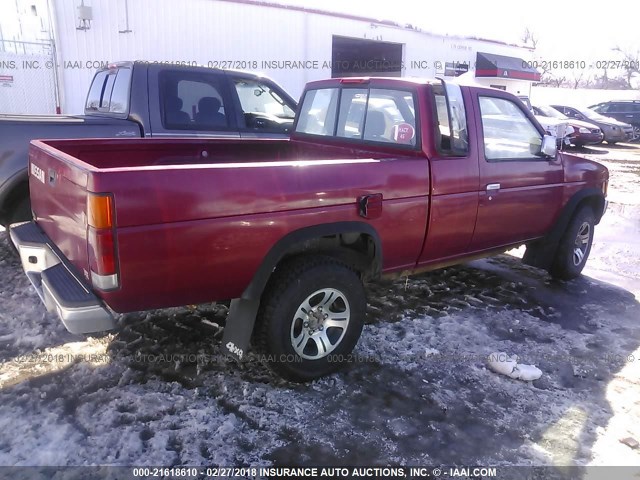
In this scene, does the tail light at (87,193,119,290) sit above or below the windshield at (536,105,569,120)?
below

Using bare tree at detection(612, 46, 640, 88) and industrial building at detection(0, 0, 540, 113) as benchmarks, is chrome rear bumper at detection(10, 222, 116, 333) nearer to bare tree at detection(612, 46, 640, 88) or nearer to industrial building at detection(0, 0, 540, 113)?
industrial building at detection(0, 0, 540, 113)

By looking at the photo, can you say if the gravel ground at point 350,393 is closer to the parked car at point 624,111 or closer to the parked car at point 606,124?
the parked car at point 606,124

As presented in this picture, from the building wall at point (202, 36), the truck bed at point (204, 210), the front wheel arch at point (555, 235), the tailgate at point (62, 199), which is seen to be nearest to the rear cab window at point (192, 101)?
the truck bed at point (204, 210)

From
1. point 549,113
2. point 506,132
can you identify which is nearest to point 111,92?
point 506,132

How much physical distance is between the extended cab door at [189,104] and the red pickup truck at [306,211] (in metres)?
1.25

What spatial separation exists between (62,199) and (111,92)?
3.35 metres

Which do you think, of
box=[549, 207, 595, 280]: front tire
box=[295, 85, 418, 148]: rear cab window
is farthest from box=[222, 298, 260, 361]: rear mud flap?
box=[549, 207, 595, 280]: front tire

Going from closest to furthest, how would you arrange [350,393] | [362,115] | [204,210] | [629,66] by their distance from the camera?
1. [204,210]
2. [350,393]
3. [362,115]
4. [629,66]

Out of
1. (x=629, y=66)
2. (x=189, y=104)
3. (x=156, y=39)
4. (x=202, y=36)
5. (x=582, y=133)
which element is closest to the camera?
(x=189, y=104)

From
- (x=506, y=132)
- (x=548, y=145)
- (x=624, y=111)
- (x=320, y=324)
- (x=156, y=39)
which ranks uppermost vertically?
(x=156, y=39)

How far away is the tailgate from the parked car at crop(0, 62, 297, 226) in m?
1.29

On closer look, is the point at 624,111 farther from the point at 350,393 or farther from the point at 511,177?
the point at 350,393

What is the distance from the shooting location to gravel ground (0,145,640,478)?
2.75 metres

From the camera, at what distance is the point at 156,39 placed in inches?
443
